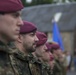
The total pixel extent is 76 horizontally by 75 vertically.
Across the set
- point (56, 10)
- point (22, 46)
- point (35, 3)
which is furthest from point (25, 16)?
point (22, 46)

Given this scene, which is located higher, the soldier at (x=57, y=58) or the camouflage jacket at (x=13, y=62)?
the camouflage jacket at (x=13, y=62)

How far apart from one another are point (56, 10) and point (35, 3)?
17090 mm

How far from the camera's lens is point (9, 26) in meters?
3.83

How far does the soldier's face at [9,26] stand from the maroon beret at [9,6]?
4 cm

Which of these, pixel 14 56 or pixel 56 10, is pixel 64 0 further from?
pixel 14 56

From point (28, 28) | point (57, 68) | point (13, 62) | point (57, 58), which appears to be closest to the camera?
point (13, 62)

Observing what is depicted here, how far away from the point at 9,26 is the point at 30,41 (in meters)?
2.10

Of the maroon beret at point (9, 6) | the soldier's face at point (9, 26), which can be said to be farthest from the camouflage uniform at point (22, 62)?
the maroon beret at point (9, 6)

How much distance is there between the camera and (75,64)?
33312mm

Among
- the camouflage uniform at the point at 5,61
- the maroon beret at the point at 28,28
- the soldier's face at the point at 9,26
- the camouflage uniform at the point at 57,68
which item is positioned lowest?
the camouflage uniform at the point at 57,68

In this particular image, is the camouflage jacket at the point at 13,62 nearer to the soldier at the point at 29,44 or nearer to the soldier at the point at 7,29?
the soldier at the point at 7,29

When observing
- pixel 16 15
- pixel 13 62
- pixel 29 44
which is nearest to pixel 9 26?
pixel 16 15

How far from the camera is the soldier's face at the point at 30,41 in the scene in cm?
579

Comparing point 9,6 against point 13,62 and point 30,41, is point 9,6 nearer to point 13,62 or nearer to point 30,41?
point 13,62
